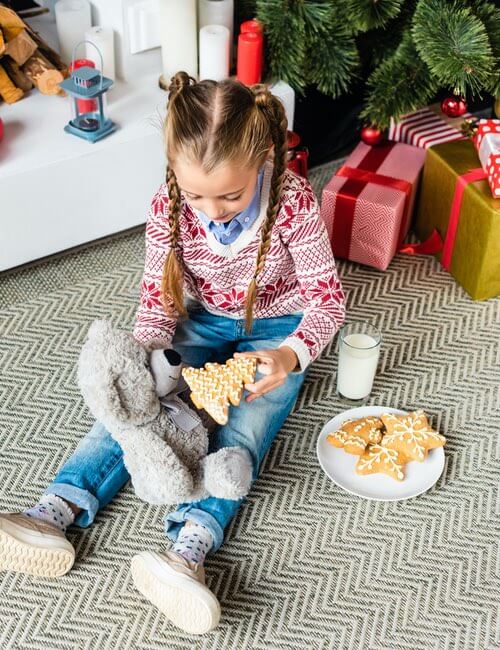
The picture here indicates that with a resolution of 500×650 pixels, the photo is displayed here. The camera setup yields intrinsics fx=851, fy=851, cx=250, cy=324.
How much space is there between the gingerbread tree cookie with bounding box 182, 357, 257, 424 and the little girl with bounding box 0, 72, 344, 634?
23 millimetres

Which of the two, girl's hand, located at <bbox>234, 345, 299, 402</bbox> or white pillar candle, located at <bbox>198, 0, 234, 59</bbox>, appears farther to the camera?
white pillar candle, located at <bbox>198, 0, 234, 59</bbox>

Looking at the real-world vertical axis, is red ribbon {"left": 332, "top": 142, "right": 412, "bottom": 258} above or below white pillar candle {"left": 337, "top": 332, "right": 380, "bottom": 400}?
above

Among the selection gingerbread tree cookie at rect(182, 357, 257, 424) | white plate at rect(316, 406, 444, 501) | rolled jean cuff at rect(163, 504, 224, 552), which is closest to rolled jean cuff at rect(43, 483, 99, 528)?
rolled jean cuff at rect(163, 504, 224, 552)

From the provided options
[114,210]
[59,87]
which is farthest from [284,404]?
[59,87]

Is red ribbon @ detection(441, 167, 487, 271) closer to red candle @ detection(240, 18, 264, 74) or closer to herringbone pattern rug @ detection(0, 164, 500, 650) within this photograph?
herringbone pattern rug @ detection(0, 164, 500, 650)

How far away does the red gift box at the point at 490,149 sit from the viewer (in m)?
→ 1.58

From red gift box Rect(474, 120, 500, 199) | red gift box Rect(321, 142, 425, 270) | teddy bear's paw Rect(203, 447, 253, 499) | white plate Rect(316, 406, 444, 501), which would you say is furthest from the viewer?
red gift box Rect(321, 142, 425, 270)

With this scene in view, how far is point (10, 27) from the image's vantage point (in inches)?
67.4

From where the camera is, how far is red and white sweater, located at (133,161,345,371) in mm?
1282

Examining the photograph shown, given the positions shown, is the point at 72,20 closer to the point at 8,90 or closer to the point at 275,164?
the point at 8,90

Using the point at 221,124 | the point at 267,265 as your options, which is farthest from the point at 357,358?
the point at 221,124

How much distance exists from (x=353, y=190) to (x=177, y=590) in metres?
0.92

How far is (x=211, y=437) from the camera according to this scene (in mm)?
1332

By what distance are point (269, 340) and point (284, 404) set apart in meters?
0.11
